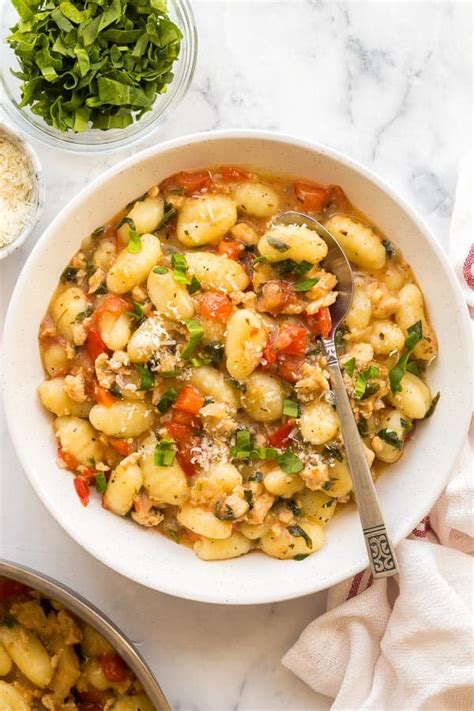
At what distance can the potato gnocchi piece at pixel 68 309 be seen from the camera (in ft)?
8.96

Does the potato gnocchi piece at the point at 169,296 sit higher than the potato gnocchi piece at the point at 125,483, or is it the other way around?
the potato gnocchi piece at the point at 169,296

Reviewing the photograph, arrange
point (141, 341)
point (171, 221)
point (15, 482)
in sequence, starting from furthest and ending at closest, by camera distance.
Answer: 1. point (15, 482)
2. point (171, 221)
3. point (141, 341)

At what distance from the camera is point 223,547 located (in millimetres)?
2793

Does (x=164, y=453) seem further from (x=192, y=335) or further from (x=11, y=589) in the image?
(x=11, y=589)

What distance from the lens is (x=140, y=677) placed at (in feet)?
9.05

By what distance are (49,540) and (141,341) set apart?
35.7 inches

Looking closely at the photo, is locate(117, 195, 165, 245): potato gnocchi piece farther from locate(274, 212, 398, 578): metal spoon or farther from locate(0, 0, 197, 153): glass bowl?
locate(274, 212, 398, 578): metal spoon

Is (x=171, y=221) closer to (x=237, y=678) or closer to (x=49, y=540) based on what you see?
(x=49, y=540)

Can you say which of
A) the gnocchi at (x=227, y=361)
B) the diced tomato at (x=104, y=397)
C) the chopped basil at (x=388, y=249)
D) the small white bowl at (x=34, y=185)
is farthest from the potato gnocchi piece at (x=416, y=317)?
the small white bowl at (x=34, y=185)

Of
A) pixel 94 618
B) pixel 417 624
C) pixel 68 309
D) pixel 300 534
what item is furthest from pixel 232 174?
pixel 417 624

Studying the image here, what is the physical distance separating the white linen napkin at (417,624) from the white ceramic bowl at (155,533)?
0.72 ft

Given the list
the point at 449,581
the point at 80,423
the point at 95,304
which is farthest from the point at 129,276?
the point at 449,581

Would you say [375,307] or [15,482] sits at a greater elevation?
[375,307]

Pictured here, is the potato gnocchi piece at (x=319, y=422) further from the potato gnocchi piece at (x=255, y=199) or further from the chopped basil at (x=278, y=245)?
the potato gnocchi piece at (x=255, y=199)
